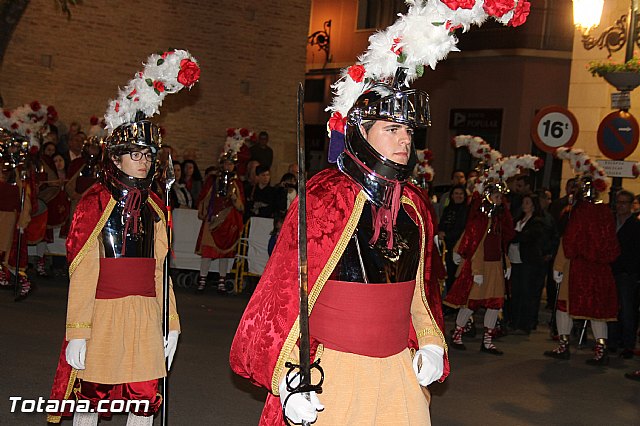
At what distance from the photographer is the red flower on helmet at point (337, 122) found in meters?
4.17

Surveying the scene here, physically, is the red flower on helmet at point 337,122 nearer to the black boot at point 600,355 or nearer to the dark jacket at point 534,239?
the black boot at point 600,355

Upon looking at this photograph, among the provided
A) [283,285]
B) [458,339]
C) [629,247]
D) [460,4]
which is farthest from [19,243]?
[460,4]

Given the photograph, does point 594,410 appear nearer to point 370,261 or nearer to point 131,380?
point 131,380

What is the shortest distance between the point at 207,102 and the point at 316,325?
1820cm

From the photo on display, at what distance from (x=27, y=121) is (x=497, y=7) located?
1038cm

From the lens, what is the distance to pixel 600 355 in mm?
10906

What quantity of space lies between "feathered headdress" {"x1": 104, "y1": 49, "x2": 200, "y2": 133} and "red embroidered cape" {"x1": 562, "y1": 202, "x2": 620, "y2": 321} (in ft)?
19.4

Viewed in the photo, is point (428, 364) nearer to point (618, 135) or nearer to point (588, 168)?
point (588, 168)

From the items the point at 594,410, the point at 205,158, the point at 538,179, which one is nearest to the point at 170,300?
the point at 594,410

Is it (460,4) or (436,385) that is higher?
(460,4)

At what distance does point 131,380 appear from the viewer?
17.7 feet

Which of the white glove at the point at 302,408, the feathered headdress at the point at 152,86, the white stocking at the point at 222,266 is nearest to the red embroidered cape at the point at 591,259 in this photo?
the white stocking at the point at 222,266

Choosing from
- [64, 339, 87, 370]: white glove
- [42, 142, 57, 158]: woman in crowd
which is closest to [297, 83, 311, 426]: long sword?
[64, 339, 87, 370]: white glove

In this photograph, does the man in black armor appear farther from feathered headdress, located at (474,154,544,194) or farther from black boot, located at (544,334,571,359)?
feathered headdress, located at (474,154,544,194)
